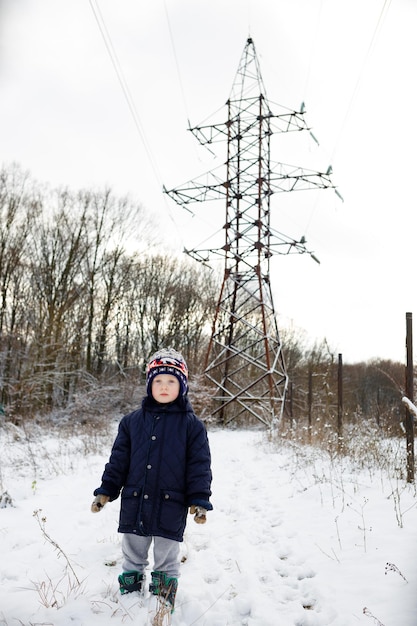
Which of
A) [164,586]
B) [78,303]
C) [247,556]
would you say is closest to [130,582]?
[164,586]

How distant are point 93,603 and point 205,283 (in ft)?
82.5

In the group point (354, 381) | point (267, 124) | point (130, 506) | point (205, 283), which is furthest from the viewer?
point (354, 381)

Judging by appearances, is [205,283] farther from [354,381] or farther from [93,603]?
[93,603]

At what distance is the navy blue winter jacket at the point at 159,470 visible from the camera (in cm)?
239

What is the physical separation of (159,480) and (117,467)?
303 millimetres

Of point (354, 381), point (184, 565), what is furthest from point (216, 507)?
point (354, 381)

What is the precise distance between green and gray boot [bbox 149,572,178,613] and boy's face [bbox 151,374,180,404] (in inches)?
40.8

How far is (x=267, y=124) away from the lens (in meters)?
13.1

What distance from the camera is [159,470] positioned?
8.09ft

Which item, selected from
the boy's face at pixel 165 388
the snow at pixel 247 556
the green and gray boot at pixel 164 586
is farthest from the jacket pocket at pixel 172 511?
the boy's face at pixel 165 388

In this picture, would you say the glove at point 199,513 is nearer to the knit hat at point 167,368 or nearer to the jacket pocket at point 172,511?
the jacket pocket at point 172,511

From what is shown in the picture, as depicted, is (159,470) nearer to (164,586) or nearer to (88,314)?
(164,586)

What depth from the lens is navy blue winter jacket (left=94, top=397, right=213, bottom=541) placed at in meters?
2.39

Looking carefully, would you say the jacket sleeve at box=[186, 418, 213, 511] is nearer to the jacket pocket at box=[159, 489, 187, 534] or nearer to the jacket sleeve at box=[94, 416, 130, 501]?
the jacket pocket at box=[159, 489, 187, 534]
